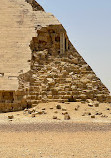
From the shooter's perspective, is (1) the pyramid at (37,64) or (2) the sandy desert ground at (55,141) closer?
(2) the sandy desert ground at (55,141)

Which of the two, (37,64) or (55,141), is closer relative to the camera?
(55,141)

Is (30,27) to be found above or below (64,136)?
above

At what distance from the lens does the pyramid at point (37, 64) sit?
18.2 metres

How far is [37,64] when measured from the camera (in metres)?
20.3

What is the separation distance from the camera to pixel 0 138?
30.5ft

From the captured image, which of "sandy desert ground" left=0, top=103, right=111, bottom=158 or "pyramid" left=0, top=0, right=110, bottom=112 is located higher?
"pyramid" left=0, top=0, right=110, bottom=112

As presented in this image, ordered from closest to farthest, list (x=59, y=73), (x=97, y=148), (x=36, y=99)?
(x=97, y=148), (x=36, y=99), (x=59, y=73)

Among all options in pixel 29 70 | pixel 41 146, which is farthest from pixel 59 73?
pixel 41 146

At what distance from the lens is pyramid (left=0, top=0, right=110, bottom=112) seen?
59.9ft

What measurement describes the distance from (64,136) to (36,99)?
8665 millimetres

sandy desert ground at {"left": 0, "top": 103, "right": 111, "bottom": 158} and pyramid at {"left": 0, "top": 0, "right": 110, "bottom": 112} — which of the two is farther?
pyramid at {"left": 0, "top": 0, "right": 110, "bottom": 112}

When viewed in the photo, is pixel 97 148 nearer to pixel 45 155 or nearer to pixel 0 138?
pixel 45 155

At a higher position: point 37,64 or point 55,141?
point 37,64

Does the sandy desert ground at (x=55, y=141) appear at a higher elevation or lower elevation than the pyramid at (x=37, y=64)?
lower
